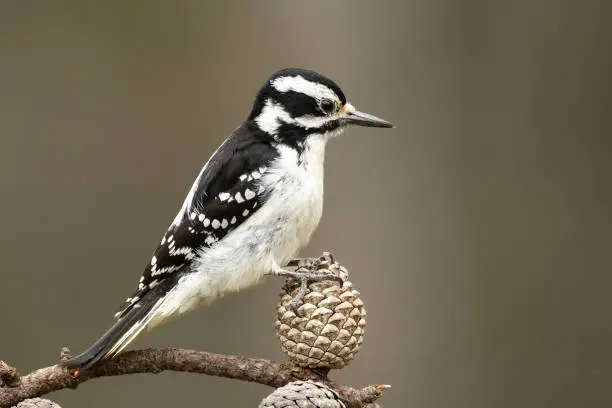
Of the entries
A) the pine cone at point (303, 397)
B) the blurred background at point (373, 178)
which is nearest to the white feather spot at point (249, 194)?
the pine cone at point (303, 397)

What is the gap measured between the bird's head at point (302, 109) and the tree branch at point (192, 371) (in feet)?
1.96

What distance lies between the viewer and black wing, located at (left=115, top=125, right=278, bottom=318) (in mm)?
1741

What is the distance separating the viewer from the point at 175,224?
181cm

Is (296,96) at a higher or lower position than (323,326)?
higher

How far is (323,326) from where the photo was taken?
140 cm

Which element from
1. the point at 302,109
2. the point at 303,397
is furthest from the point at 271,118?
the point at 303,397

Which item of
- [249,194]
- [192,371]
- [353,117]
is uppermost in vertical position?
[353,117]

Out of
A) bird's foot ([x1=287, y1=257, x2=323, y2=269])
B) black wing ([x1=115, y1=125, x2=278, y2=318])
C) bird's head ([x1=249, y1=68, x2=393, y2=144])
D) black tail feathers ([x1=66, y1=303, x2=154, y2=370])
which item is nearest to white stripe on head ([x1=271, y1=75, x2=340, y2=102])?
bird's head ([x1=249, y1=68, x2=393, y2=144])

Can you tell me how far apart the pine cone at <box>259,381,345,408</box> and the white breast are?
498 mm

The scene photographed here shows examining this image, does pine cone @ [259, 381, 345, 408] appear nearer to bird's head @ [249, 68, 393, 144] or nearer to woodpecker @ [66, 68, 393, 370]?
woodpecker @ [66, 68, 393, 370]

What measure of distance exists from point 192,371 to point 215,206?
47cm

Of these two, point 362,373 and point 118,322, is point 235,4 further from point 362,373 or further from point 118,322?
point 118,322

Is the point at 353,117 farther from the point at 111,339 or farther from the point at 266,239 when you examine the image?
the point at 111,339

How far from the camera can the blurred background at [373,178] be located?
3070 mm
